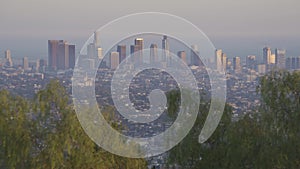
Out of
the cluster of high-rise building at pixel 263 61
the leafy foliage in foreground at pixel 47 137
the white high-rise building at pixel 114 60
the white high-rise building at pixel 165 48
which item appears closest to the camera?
the white high-rise building at pixel 114 60

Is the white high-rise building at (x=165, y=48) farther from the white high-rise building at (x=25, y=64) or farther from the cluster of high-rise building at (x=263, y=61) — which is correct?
the white high-rise building at (x=25, y=64)

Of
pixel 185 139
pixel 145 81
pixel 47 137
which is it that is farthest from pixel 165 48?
pixel 47 137

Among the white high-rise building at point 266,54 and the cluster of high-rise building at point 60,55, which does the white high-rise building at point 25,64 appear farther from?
the white high-rise building at point 266,54

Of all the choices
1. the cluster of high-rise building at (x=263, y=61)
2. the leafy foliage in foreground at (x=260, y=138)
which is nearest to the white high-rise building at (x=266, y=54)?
the cluster of high-rise building at (x=263, y=61)

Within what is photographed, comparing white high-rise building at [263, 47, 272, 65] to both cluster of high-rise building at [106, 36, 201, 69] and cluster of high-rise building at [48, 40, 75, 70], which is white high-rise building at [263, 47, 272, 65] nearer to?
cluster of high-rise building at [106, 36, 201, 69]

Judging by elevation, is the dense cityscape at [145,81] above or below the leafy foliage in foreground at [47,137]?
above

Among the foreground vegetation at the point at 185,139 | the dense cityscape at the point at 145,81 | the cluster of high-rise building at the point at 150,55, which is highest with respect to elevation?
the cluster of high-rise building at the point at 150,55

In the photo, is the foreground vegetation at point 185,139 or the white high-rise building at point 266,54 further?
the white high-rise building at point 266,54

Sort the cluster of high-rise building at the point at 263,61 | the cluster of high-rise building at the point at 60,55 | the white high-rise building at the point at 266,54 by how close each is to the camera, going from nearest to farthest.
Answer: the cluster of high-rise building at the point at 60,55
the cluster of high-rise building at the point at 263,61
the white high-rise building at the point at 266,54

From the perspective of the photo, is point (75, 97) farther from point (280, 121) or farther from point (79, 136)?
point (280, 121)
